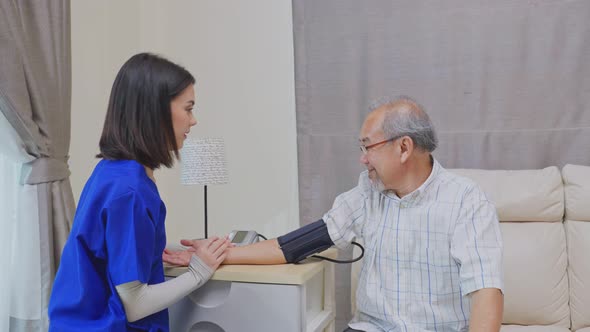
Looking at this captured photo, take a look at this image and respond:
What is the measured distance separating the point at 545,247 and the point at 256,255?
100cm

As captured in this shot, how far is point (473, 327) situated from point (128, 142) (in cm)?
91

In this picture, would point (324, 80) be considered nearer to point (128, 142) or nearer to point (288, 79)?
point (288, 79)

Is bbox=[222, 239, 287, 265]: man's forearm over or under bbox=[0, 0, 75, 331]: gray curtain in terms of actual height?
under

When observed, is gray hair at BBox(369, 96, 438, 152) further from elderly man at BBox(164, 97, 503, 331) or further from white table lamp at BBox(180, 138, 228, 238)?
white table lamp at BBox(180, 138, 228, 238)

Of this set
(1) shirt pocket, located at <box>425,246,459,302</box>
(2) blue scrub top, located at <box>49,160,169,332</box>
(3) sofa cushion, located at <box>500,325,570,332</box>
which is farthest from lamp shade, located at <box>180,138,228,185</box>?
(3) sofa cushion, located at <box>500,325,570,332</box>

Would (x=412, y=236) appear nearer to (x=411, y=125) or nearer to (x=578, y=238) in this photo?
(x=411, y=125)

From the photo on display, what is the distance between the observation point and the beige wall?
2.24 meters

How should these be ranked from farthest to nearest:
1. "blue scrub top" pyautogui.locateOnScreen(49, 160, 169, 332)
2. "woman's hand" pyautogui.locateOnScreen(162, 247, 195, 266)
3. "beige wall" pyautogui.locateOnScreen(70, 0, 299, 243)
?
"beige wall" pyautogui.locateOnScreen(70, 0, 299, 243) < "woman's hand" pyautogui.locateOnScreen(162, 247, 195, 266) < "blue scrub top" pyautogui.locateOnScreen(49, 160, 169, 332)

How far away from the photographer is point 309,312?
1.58m

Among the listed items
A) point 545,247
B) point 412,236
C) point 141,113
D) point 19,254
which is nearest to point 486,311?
point 412,236

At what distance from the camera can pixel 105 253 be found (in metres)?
1.22

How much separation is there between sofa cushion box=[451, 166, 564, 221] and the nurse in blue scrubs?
1.09 metres

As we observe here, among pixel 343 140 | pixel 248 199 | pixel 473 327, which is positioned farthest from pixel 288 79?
pixel 473 327

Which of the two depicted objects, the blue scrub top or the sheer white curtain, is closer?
the blue scrub top
